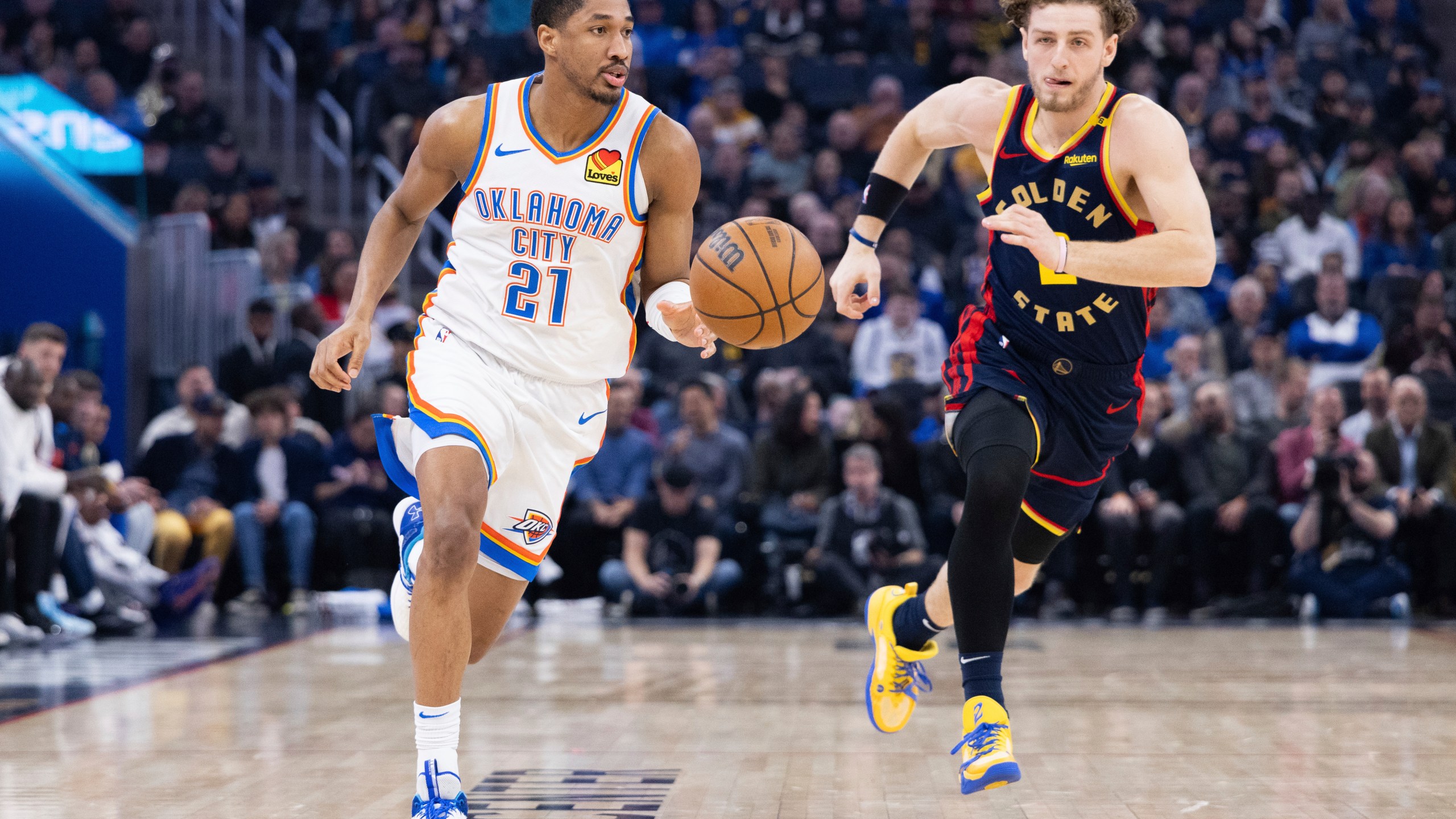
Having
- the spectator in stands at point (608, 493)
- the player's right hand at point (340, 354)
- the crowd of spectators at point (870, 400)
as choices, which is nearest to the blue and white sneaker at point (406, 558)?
the player's right hand at point (340, 354)

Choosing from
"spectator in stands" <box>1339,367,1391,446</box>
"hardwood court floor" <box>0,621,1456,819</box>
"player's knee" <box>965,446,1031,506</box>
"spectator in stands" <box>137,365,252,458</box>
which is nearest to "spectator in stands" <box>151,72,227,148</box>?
"spectator in stands" <box>137,365,252,458</box>

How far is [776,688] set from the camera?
258 inches

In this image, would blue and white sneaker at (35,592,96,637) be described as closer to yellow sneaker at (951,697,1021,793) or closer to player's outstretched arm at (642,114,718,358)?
player's outstretched arm at (642,114,718,358)

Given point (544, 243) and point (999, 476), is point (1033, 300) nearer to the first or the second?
point (999, 476)

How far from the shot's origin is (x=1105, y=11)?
3984 millimetres

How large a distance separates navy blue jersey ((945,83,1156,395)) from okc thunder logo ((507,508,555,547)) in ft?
4.20

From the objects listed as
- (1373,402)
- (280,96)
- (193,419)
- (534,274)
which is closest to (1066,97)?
(534,274)

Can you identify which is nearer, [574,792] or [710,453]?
[574,792]

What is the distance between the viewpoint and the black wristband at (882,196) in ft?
15.2

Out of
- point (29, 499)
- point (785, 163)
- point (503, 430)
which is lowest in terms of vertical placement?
point (29, 499)

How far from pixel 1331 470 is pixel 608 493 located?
489 centimetres

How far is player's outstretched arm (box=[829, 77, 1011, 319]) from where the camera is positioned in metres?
4.32

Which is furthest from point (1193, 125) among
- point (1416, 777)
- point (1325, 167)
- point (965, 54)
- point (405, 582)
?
point (405, 582)

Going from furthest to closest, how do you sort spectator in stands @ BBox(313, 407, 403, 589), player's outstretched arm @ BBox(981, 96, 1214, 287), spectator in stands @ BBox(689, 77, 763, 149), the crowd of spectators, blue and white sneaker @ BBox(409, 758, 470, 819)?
1. spectator in stands @ BBox(689, 77, 763, 149)
2. spectator in stands @ BBox(313, 407, 403, 589)
3. the crowd of spectators
4. player's outstretched arm @ BBox(981, 96, 1214, 287)
5. blue and white sneaker @ BBox(409, 758, 470, 819)
